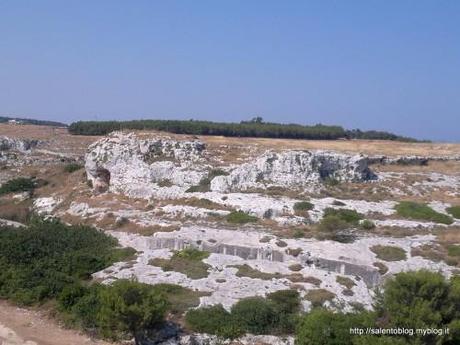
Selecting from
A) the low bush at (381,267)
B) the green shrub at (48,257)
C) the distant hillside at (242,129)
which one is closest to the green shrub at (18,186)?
the green shrub at (48,257)

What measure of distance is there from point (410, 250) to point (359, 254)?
290 centimetres

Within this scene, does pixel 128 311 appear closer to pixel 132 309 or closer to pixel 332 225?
pixel 132 309

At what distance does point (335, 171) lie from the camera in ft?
144

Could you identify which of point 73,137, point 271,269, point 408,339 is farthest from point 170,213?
point 73,137

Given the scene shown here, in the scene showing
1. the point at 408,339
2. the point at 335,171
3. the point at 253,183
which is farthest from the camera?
the point at 335,171

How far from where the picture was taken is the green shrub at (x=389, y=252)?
28266 millimetres

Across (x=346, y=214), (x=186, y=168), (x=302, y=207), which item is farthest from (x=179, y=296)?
(x=186, y=168)

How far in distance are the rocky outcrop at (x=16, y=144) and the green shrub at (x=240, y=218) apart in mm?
48105

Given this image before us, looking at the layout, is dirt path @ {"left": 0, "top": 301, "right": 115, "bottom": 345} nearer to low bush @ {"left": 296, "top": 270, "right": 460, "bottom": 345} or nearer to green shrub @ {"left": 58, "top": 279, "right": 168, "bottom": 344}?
green shrub @ {"left": 58, "top": 279, "right": 168, "bottom": 344}

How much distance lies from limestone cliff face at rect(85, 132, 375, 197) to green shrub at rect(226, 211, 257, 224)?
185 inches

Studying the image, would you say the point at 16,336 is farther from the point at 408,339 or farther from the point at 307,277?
the point at 408,339

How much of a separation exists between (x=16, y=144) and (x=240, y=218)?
5066 cm

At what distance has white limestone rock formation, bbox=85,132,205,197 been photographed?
4206 cm

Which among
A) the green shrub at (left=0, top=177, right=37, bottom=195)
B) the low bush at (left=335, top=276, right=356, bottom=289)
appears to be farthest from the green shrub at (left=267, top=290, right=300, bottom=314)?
the green shrub at (left=0, top=177, right=37, bottom=195)
